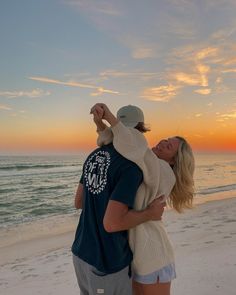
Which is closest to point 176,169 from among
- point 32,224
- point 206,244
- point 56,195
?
point 206,244

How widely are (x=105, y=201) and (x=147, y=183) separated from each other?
0.24 metres

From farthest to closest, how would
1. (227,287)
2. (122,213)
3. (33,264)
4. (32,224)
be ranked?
(32,224) < (33,264) < (227,287) < (122,213)

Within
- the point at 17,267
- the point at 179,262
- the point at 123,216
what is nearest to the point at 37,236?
the point at 17,267

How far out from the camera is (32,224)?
12102 millimetres

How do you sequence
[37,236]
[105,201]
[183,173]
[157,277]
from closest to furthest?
[105,201] → [157,277] → [183,173] → [37,236]

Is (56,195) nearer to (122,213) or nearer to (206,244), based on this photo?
(206,244)

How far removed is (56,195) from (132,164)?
18640mm

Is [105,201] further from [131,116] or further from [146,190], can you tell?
[131,116]

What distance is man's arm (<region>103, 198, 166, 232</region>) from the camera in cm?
187

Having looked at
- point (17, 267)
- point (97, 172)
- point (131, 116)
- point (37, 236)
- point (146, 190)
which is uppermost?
point (131, 116)

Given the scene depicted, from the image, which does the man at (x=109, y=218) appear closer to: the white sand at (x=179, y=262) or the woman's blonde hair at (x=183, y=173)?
the woman's blonde hair at (x=183, y=173)

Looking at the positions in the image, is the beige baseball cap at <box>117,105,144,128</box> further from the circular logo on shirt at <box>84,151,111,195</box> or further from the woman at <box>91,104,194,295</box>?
the circular logo on shirt at <box>84,151,111,195</box>

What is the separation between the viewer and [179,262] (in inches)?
210

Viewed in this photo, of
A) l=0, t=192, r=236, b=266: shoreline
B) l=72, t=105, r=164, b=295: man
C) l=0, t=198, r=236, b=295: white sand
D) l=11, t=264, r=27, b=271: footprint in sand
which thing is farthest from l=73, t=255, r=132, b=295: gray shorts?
l=0, t=192, r=236, b=266: shoreline
